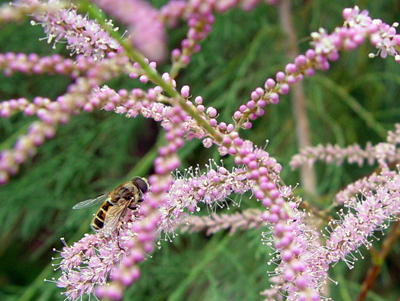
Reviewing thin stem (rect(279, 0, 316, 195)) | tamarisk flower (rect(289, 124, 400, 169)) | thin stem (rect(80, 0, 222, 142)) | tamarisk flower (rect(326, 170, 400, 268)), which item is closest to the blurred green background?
thin stem (rect(279, 0, 316, 195))

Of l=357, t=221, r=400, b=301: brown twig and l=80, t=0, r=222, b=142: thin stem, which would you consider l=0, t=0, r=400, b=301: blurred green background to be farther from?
l=80, t=0, r=222, b=142: thin stem

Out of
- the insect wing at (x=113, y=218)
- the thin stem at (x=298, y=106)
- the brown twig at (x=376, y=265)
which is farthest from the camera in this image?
the thin stem at (x=298, y=106)

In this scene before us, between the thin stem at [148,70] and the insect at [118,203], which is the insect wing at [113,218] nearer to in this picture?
the insect at [118,203]

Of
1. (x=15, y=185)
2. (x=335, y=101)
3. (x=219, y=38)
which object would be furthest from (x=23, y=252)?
(x=335, y=101)

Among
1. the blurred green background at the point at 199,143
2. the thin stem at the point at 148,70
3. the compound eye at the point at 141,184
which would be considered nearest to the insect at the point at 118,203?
the compound eye at the point at 141,184

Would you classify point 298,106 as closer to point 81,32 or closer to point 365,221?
point 365,221

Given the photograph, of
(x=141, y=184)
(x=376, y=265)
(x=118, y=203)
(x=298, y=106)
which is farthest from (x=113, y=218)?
(x=298, y=106)

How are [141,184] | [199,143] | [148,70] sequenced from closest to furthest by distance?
[148,70] < [141,184] < [199,143]
